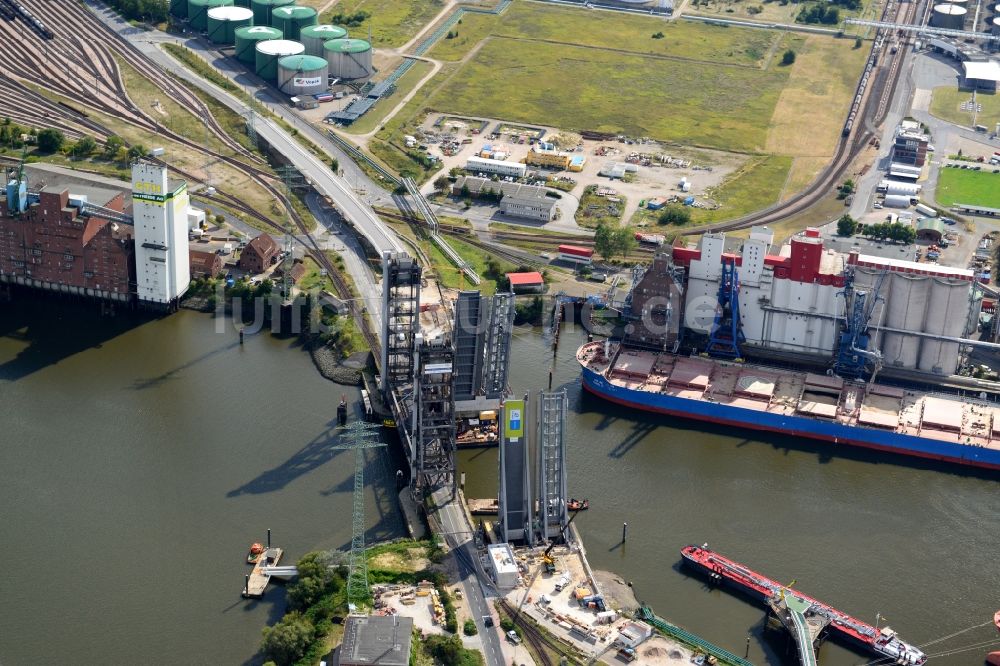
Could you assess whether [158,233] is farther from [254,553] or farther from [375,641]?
[375,641]

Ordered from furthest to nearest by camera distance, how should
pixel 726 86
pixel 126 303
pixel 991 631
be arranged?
pixel 726 86, pixel 126 303, pixel 991 631

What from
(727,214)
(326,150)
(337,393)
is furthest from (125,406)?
(727,214)

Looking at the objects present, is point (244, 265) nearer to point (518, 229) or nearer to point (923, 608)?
point (518, 229)

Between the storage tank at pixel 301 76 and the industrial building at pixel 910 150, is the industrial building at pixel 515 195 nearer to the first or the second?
the storage tank at pixel 301 76

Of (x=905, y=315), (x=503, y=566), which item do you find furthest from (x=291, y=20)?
(x=503, y=566)

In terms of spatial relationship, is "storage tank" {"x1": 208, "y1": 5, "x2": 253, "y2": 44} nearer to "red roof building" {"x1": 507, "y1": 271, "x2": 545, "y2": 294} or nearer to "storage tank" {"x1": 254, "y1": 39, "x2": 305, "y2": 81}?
"storage tank" {"x1": 254, "y1": 39, "x2": 305, "y2": 81}

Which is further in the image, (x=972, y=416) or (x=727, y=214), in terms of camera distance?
(x=727, y=214)
